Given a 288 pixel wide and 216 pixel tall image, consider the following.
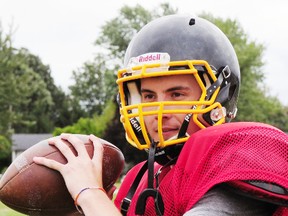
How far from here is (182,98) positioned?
81.5 inches

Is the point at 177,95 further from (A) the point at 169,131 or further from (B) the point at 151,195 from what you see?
Result: (B) the point at 151,195

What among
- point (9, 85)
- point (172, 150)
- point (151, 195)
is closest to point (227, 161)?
point (151, 195)

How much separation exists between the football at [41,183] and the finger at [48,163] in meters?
0.02

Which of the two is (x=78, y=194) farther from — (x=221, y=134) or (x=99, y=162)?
A: (x=221, y=134)

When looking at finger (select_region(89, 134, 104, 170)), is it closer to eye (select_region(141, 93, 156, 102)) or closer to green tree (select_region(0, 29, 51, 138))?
eye (select_region(141, 93, 156, 102))

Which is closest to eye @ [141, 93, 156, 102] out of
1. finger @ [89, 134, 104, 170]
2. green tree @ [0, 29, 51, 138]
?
finger @ [89, 134, 104, 170]

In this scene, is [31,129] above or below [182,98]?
below

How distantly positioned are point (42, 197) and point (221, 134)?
81cm

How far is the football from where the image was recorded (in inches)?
80.5

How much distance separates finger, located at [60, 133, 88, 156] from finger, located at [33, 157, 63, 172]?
3.4 inches

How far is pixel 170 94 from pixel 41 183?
59cm

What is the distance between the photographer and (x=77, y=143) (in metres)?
2.04

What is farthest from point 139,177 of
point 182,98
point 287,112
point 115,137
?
point 287,112

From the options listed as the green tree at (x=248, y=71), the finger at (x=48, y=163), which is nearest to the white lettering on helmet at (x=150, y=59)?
the finger at (x=48, y=163)
